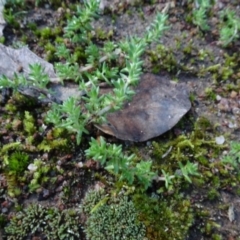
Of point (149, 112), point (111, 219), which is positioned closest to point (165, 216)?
point (111, 219)

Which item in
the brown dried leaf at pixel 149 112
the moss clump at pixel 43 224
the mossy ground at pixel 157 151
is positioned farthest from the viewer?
the brown dried leaf at pixel 149 112

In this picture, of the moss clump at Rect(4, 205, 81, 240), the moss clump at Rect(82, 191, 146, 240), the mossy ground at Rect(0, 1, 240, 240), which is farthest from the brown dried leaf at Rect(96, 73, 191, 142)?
the moss clump at Rect(4, 205, 81, 240)

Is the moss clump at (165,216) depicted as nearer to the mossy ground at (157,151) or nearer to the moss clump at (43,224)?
the mossy ground at (157,151)

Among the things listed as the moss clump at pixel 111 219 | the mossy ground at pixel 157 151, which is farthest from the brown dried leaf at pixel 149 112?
the moss clump at pixel 111 219

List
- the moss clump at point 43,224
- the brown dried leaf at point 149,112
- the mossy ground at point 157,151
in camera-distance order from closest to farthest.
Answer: the moss clump at point 43,224 < the mossy ground at point 157,151 < the brown dried leaf at point 149,112

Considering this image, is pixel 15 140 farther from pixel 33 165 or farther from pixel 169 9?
pixel 169 9

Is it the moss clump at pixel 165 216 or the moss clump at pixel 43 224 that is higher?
the moss clump at pixel 165 216
